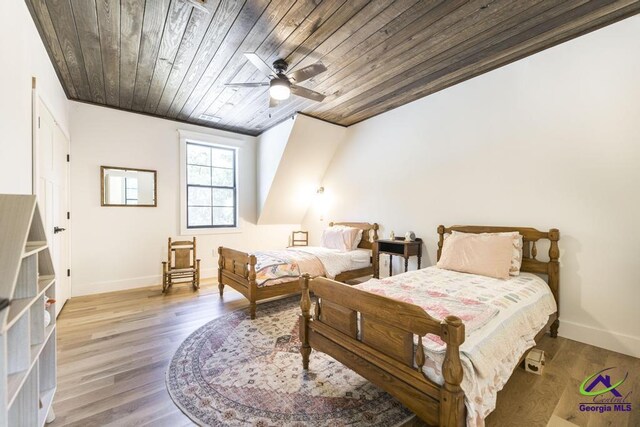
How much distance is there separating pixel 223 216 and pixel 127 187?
1.58m

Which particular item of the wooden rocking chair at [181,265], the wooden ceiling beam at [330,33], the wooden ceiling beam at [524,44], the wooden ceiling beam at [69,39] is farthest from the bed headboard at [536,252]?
the wooden ceiling beam at [69,39]

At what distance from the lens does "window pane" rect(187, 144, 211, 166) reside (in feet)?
15.6

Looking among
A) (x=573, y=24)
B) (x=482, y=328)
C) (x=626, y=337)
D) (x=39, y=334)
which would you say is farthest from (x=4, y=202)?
(x=626, y=337)

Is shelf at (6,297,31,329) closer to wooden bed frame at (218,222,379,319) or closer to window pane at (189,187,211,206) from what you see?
wooden bed frame at (218,222,379,319)

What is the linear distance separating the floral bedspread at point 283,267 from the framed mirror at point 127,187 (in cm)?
214

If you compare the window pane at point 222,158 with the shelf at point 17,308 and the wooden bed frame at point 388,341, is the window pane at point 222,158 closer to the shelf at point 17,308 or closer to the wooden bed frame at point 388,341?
the wooden bed frame at point 388,341

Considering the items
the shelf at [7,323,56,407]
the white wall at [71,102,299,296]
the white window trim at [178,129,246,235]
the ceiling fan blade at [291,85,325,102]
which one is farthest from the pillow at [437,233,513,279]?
the white wall at [71,102,299,296]

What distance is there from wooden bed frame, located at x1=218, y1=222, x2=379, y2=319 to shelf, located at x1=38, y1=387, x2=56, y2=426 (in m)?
1.67

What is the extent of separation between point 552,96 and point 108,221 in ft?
18.8

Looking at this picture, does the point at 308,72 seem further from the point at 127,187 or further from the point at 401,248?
the point at 127,187

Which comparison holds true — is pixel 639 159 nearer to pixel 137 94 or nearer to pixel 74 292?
pixel 137 94

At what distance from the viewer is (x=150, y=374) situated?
202 cm

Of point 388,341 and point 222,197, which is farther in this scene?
point 222,197
